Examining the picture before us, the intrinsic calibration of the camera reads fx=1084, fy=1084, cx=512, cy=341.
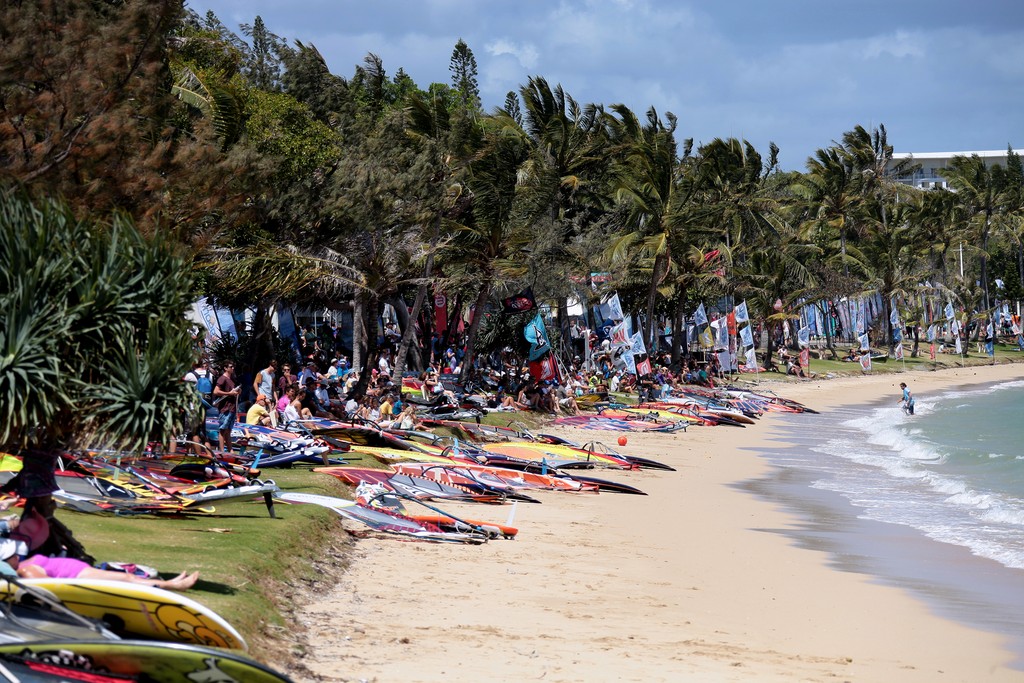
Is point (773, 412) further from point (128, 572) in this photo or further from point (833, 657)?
point (128, 572)

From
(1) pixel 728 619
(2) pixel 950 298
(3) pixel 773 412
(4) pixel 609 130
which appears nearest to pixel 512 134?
(4) pixel 609 130

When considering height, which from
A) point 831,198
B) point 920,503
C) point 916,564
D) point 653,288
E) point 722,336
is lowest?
point 920,503

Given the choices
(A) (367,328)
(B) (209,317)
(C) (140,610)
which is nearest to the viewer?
(C) (140,610)

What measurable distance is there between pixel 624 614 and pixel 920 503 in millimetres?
10815

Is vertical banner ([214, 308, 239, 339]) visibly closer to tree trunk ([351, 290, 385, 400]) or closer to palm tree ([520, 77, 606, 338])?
tree trunk ([351, 290, 385, 400])

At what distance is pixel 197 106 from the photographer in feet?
73.2

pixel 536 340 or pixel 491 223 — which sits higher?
pixel 491 223

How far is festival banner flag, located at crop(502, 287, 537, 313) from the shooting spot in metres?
29.8

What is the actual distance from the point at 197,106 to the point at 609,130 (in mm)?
25446

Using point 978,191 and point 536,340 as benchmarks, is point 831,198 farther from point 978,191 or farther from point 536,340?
point 536,340

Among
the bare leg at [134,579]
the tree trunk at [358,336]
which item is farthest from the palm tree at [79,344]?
the tree trunk at [358,336]

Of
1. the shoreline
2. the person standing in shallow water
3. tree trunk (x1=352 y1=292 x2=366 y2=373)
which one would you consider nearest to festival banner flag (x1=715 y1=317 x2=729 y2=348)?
the person standing in shallow water

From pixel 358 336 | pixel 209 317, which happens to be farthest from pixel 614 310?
pixel 209 317

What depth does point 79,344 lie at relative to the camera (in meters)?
7.30
